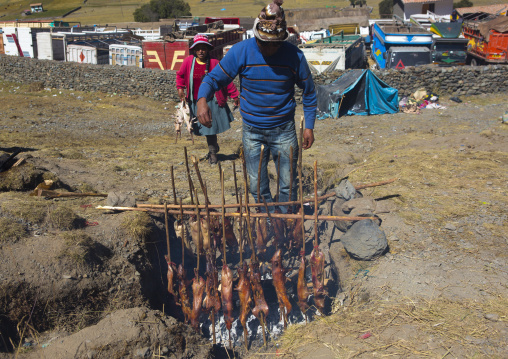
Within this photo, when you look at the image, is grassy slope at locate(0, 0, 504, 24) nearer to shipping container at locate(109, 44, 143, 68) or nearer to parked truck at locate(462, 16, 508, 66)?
parked truck at locate(462, 16, 508, 66)

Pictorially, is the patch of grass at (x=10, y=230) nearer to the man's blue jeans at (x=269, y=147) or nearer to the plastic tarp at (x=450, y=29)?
the man's blue jeans at (x=269, y=147)

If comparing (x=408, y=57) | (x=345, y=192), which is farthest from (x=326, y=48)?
(x=345, y=192)

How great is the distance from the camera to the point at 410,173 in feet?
19.7

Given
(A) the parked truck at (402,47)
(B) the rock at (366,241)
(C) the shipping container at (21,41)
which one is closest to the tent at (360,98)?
(A) the parked truck at (402,47)

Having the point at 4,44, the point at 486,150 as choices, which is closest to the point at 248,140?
the point at 486,150

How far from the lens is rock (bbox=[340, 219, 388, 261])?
13.4ft

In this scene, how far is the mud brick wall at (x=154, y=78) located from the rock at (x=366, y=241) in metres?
10.0

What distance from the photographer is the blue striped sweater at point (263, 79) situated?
3.80 meters

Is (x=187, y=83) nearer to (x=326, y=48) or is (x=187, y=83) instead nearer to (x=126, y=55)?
(x=326, y=48)

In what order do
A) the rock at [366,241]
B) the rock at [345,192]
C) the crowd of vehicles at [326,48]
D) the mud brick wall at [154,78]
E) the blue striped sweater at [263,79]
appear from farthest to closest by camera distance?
the crowd of vehicles at [326,48] → the mud brick wall at [154,78] → the rock at [345,192] → the rock at [366,241] → the blue striped sweater at [263,79]

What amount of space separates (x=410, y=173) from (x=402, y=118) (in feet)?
19.4

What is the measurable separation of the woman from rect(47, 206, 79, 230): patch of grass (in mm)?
2584

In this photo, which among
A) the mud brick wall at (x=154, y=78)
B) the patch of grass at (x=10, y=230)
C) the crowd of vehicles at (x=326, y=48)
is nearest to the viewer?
the patch of grass at (x=10, y=230)

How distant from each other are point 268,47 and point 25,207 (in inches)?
108
